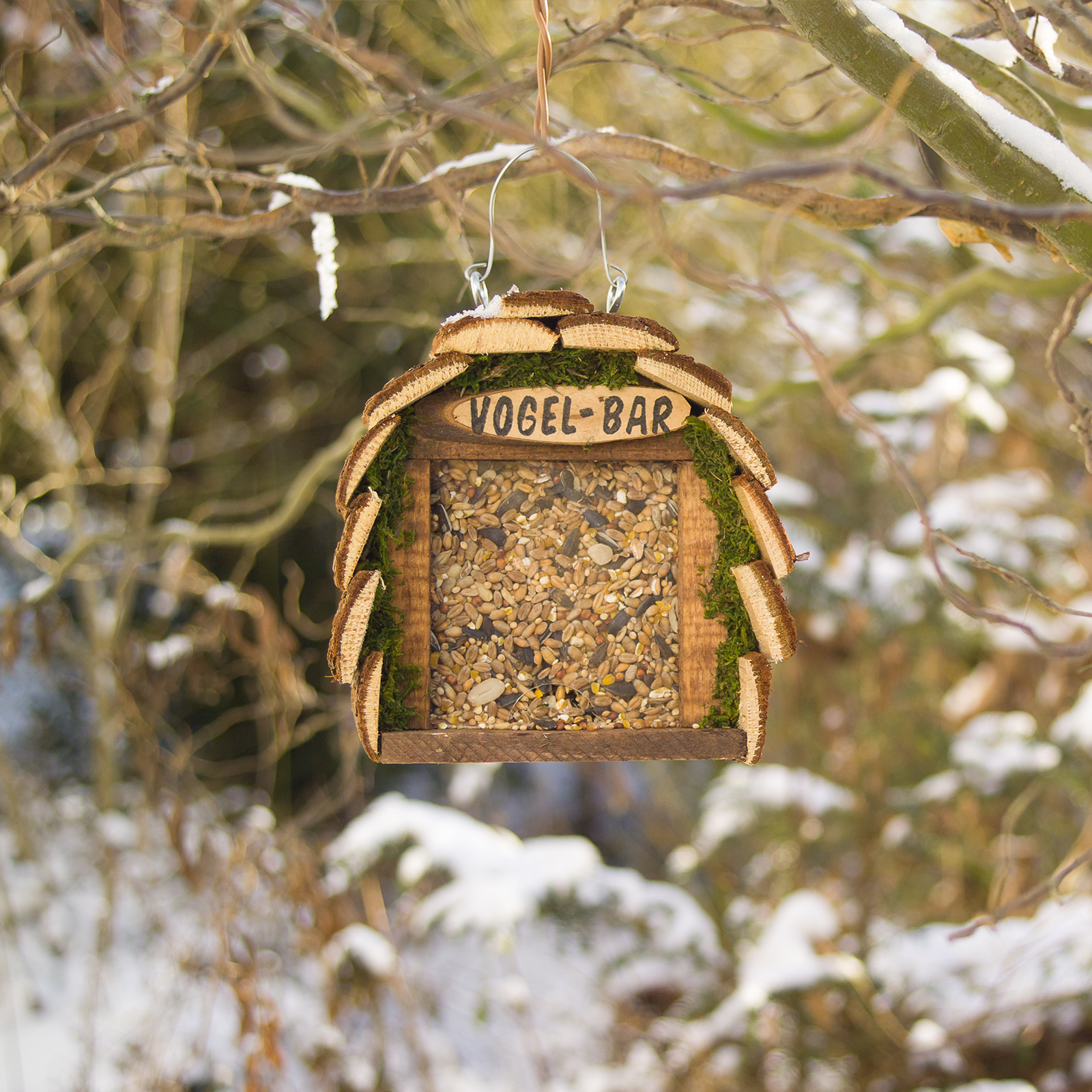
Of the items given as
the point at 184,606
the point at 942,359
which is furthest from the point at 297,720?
the point at 942,359

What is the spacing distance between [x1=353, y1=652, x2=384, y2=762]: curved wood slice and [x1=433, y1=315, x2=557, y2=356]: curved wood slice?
42 centimetres

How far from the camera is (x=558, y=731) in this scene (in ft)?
4.17

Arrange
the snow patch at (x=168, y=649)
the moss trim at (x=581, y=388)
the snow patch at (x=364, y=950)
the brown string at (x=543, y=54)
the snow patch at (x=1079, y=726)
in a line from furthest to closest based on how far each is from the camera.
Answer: the snow patch at (x=364, y=950) → the snow patch at (x=1079, y=726) → the snow patch at (x=168, y=649) → the moss trim at (x=581, y=388) → the brown string at (x=543, y=54)

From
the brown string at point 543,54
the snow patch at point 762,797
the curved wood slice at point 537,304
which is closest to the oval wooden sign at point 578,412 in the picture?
the curved wood slice at point 537,304

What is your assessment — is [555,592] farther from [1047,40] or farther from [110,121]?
[1047,40]

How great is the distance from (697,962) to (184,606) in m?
3.17

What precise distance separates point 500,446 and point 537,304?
0.70ft

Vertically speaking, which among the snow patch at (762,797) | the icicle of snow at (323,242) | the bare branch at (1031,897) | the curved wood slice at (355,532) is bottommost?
the snow patch at (762,797)

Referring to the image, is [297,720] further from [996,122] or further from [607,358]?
[996,122]

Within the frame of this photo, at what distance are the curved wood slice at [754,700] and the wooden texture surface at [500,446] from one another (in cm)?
30

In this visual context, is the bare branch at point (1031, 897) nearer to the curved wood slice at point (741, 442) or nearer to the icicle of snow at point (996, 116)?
the curved wood slice at point (741, 442)

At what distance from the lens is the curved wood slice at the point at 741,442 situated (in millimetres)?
1223

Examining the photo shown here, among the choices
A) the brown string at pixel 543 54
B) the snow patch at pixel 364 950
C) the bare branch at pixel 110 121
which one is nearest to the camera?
the brown string at pixel 543 54

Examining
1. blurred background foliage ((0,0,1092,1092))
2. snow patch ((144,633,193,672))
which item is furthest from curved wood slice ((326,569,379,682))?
snow patch ((144,633,193,672))
